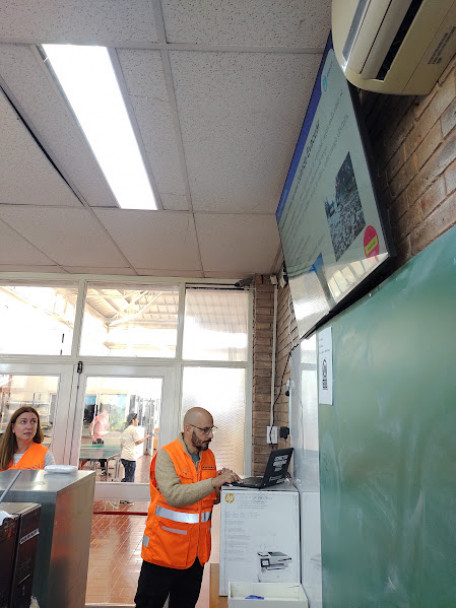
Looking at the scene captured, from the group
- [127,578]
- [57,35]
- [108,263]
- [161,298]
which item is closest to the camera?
[57,35]

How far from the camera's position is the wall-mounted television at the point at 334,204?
1260 mm

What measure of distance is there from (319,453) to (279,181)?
159 centimetres

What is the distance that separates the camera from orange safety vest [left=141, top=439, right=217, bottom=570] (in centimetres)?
234

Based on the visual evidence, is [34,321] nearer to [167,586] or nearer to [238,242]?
[238,242]

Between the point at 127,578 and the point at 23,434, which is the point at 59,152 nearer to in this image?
the point at 23,434

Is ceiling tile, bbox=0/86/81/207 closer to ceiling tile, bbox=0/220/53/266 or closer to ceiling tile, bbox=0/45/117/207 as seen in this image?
ceiling tile, bbox=0/45/117/207

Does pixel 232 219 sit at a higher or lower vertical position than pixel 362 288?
higher

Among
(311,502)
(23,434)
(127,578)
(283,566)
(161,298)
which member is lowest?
(127,578)

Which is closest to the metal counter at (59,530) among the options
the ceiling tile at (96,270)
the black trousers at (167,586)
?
the black trousers at (167,586)

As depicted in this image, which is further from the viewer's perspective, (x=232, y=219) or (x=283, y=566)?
(x=232, y=219)

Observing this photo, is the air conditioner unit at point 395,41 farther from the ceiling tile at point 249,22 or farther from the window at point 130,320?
the window at point 130,320

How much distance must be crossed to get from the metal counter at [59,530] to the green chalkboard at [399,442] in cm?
124

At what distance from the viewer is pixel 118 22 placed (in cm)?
151

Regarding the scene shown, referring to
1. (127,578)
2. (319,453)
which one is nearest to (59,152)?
(319,453)
